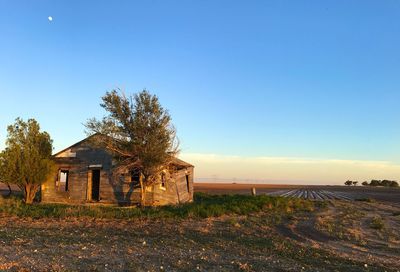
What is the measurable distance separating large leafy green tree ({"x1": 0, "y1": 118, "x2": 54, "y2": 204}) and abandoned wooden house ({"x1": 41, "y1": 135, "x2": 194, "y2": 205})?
0.91 meters

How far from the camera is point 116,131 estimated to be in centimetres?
2280

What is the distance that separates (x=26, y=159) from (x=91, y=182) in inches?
170

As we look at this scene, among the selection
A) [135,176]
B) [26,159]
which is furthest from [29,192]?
[135,176]

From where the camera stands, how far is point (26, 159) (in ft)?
81.8

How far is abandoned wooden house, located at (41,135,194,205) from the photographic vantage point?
80.3 feet

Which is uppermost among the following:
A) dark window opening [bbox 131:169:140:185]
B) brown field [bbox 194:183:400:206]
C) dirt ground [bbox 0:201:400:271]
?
dark window opening [bbox 131:169:140:185]

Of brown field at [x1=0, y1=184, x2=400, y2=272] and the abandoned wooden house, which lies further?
the abandoned wooden house

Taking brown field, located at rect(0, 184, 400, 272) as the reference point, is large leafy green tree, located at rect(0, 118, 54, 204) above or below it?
above

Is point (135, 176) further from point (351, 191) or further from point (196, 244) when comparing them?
point (351, 191)

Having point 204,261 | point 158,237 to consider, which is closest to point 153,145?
point 158,237

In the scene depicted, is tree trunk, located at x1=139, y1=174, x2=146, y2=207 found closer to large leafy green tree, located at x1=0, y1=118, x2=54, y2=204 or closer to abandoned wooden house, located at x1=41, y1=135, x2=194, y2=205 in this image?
abandoned wooden house, located at x1=41, y1=135, x2=194, y2=205

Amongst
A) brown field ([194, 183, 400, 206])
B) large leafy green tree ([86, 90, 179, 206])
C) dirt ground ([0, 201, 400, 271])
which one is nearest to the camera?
dirt ground ([0, 201, 400, 271])

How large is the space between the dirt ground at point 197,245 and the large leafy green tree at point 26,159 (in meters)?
6.90

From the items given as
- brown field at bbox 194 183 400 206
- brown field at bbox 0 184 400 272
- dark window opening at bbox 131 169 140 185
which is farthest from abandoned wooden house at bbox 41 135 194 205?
brown field at bbox 194 183 400 206
